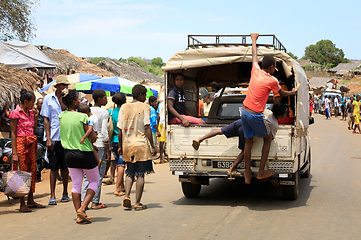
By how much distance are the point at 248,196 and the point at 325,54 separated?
123 m

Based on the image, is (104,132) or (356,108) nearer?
(104,132)

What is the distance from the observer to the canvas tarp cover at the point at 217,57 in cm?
618

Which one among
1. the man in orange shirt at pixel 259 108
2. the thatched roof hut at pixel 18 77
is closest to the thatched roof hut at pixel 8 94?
the thatched roof hut at pixel 18 77

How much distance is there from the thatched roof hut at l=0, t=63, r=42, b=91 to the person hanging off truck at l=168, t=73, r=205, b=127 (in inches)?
208

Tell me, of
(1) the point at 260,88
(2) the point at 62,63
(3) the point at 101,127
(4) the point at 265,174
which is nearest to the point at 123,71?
(2) the point at 62,63

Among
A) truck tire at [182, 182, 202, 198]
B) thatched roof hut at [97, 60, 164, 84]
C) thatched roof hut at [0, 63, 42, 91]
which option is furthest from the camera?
thatched roof hut at [97, 60, 164, 84]

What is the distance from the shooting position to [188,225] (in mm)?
5227

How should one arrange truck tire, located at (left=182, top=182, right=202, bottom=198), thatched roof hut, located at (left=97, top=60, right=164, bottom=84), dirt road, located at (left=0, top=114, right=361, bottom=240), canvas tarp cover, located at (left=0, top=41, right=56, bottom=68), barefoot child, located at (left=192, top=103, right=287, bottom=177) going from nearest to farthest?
dirt road, located at (left=0, top=114, right=361, bottom=240), barefoot child, located at (left=192, top=103, right=287, bottom=177), truck tire, located at (left=182, top=182, right=202, bottom=198), canvas tarp cover, located at (left=0, top=41, right=56, bottom=68), thatched roof hut, located at (left=97, top=60, right=164, bottom=84)

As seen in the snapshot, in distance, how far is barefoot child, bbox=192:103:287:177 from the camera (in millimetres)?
6082

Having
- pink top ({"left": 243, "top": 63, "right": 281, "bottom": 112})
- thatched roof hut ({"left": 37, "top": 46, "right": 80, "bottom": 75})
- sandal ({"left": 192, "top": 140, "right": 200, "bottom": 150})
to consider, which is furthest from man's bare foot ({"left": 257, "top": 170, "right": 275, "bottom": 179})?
thatched roof hut ({"left": 37, "top": 46, "right": 80, "bottom": 75})

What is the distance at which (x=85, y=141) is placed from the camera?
5.47 meters

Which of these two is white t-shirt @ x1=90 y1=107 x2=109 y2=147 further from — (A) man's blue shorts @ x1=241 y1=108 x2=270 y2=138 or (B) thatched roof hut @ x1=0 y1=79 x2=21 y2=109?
(B) thatched roof hut @ x1=0 y1=79 x2=21 y2=109

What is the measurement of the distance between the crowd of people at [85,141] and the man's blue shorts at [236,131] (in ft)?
4.00

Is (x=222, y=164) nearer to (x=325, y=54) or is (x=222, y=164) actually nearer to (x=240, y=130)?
(x=240, y=130)
